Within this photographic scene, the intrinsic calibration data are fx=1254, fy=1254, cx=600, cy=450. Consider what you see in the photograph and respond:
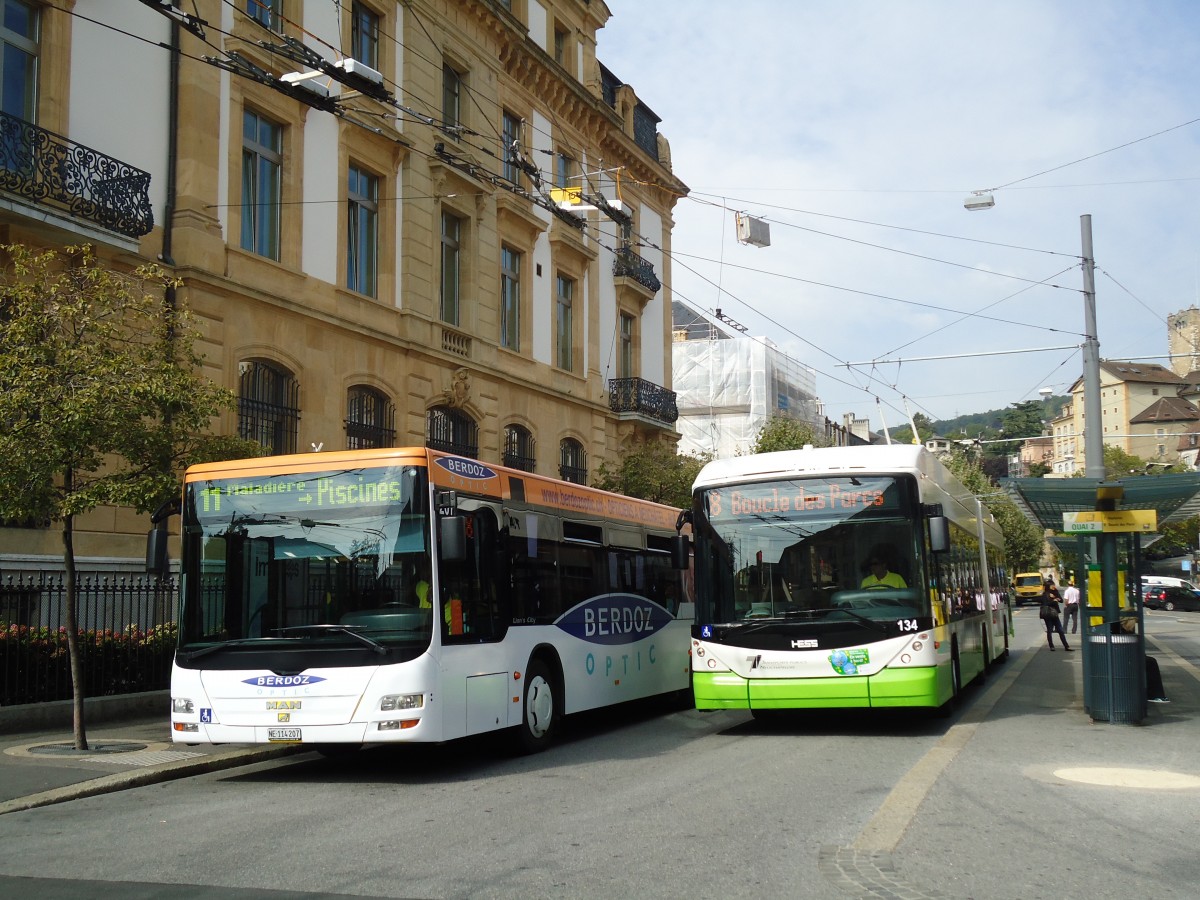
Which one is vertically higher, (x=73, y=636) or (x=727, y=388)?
(x=727, y=388)

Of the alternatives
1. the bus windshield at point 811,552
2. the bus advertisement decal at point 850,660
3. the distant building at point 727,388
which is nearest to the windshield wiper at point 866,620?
the bus windshield at point 811,552

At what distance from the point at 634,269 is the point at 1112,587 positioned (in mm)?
21453

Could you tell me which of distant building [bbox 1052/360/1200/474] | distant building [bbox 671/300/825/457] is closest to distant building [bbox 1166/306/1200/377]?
distant building [bbox 1052/360/1200/474]

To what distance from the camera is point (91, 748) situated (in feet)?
39.9

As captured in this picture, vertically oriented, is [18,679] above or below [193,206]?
below

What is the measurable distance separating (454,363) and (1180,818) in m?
18.7

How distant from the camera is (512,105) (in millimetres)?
27891

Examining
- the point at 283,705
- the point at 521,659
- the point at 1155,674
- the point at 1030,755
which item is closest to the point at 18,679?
the point at 283,705

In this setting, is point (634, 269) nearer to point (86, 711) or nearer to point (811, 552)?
point (811, 552)

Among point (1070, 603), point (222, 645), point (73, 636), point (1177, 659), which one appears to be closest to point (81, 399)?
point (73, 636)

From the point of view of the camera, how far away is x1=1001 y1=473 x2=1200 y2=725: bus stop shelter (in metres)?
13.3

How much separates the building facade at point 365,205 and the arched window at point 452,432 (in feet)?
0.27

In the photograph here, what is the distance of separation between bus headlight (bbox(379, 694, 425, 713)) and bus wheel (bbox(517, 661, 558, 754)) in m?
1.92

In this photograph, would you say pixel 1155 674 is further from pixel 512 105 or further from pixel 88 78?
pixel 512 105
